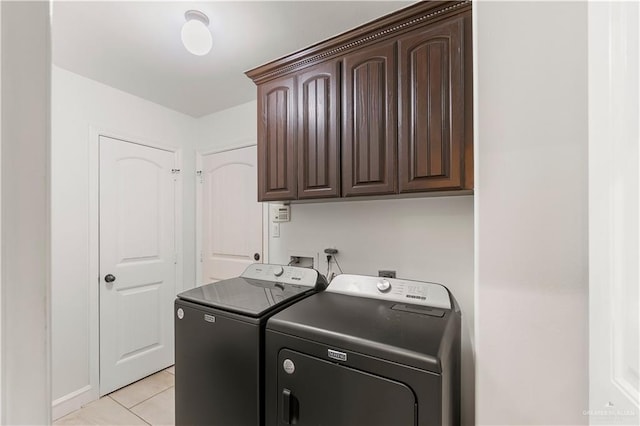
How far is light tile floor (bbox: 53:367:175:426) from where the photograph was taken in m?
1.98

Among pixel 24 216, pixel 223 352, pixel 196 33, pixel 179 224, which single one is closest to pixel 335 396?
pixel 223 352

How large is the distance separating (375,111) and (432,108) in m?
0.29

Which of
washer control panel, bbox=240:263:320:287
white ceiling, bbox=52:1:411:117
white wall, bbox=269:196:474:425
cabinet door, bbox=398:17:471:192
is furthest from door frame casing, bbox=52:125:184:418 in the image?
cabinet door, bbox=398:17:471:192

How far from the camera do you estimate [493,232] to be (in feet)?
3.05

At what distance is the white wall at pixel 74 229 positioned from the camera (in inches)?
79.4

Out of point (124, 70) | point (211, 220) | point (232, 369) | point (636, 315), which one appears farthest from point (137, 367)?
point (636, 315)

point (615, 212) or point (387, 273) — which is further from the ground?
point (615, 212)

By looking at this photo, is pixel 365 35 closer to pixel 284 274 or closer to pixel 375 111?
pixel 375 111

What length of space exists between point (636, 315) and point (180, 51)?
2347 millimetres

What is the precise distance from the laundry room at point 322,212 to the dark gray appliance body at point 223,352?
0.04 ft

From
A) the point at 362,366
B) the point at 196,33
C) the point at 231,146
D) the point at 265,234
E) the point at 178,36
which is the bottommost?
the point at 362,366

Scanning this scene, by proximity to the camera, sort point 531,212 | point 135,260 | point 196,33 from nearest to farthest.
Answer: point 531,212, point 196,33, point 135,260

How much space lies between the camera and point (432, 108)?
133cm

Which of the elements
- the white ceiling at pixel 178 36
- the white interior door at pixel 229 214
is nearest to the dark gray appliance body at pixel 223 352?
the white interior door at pixel 229 214
